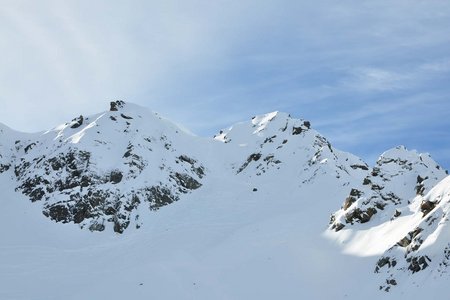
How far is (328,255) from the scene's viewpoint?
34.4 m

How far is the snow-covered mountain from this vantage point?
30359mm

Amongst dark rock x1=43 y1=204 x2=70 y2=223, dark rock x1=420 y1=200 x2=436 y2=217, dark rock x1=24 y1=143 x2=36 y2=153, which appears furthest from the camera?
dark rock x1=24 y1=143 x2=36 y2=153

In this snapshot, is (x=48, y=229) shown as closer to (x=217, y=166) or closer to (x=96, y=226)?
(x=96, y=226)

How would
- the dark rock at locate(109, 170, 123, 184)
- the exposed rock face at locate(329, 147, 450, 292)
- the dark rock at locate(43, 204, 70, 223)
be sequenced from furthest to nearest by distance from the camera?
the dark rock at locate(109, 170, 123, 184), the dark rock at locate(43, 204, 70, 223), the exposed rock face at locate(329, 147, 450, 292)

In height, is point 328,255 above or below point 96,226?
below

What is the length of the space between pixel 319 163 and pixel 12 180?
131 ft

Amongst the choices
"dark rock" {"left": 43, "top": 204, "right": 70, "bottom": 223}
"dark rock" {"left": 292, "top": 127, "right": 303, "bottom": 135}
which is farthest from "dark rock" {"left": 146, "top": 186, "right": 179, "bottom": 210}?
"dark rock" {"left": 292, "top": 127, "right": 303, "bottom": 135}

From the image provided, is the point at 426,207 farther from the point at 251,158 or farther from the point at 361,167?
the point at 251,158

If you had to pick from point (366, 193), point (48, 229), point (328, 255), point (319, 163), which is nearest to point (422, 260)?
point (328, 255)

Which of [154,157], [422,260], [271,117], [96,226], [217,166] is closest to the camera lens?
[422,260]

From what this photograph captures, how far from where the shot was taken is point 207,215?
2076 inches

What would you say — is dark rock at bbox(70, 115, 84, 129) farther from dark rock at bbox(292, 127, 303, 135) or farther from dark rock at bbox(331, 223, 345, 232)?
dark rock at bbox(331, 223, 345, 232)

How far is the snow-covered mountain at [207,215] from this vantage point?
3036 centimetres

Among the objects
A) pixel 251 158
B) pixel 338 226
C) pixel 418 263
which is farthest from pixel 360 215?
pixel 251 158
